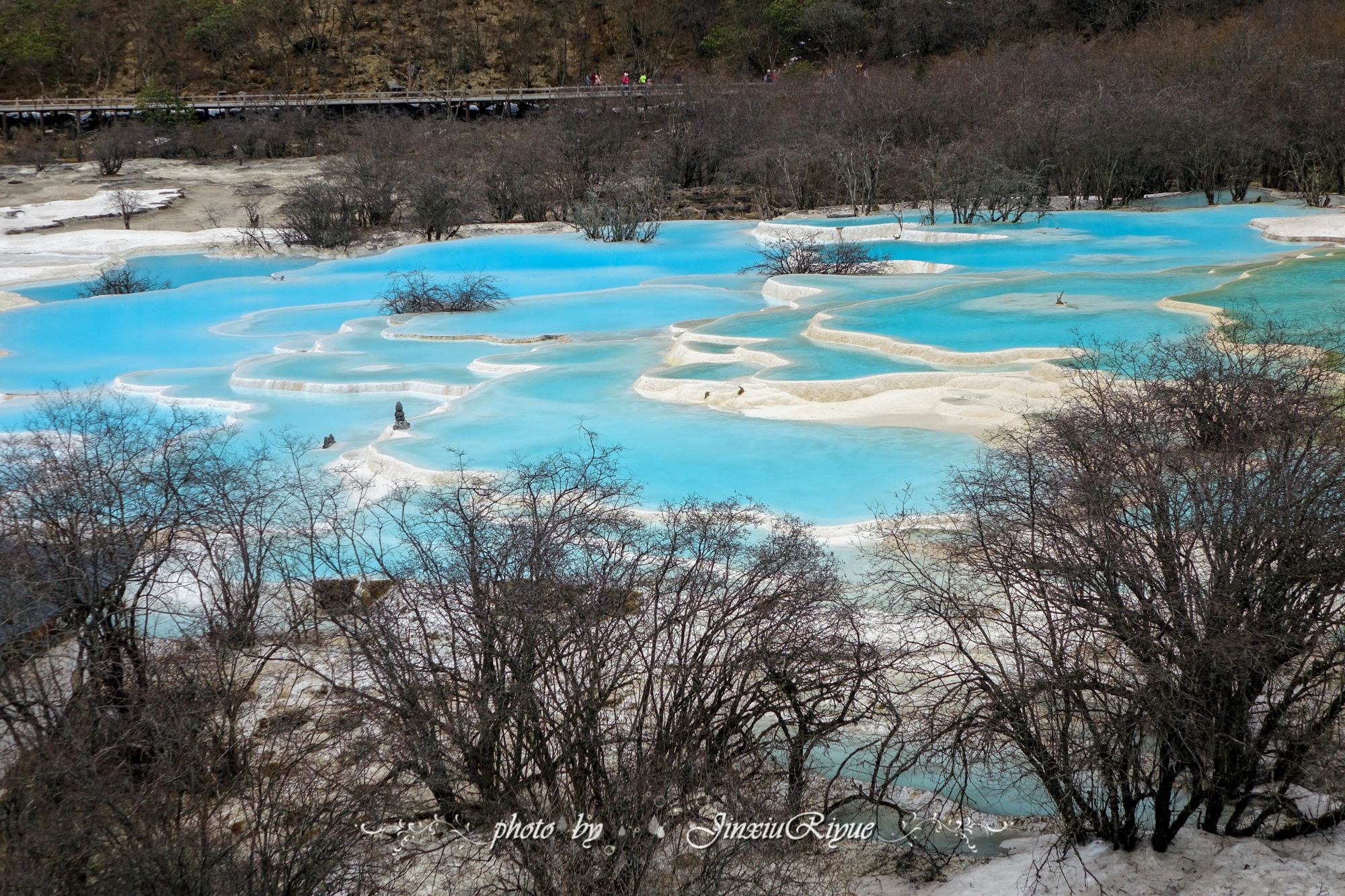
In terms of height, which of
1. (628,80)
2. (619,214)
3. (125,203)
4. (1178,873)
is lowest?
(1178,873)

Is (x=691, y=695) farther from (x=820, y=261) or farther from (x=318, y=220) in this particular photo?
(x=318, y=220)

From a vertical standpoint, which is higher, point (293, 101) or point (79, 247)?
point (293, 101)

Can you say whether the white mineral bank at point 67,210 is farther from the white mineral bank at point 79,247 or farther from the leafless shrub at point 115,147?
the leafless shrub at point 115,147

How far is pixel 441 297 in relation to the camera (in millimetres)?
18500

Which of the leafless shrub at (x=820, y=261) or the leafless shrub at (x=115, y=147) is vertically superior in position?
the leafless shrub at (x=115, y=147)

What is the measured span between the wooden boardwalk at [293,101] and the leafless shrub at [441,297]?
24267 millimetres

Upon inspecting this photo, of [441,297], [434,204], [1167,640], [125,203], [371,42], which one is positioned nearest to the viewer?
[1167,640]

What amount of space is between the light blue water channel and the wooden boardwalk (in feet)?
67.3

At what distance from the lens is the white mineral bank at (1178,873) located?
212 inches

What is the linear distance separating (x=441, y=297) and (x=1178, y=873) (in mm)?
15030

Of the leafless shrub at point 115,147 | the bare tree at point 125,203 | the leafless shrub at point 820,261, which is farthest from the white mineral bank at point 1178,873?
the leafless shrub at point 115,147

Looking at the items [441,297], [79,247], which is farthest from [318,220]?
[441,297]

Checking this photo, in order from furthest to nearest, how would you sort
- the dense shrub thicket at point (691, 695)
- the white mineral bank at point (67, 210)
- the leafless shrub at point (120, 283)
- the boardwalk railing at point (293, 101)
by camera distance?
the boardwalk railing at point (293, 101), the white mineral bank at point (67, 210), the leafless shrub at point (120, 283), the dense shrub thicket at point (691, 695)

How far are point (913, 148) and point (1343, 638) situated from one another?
25.4 meters
